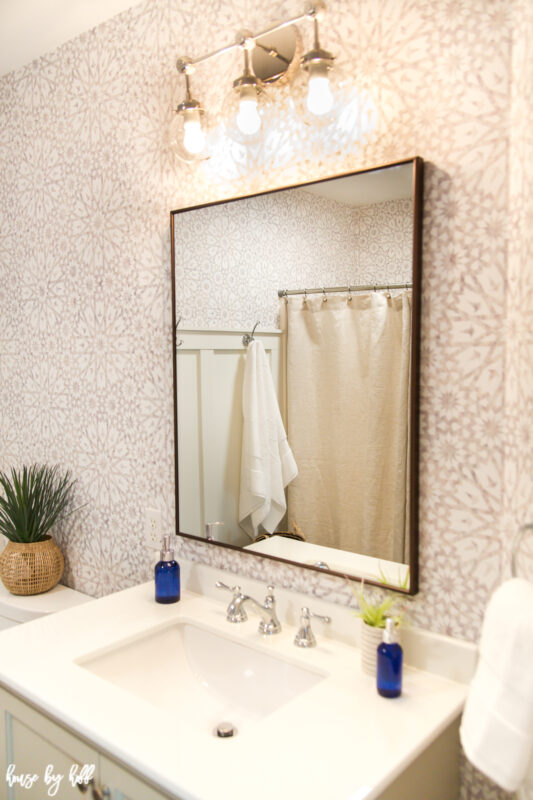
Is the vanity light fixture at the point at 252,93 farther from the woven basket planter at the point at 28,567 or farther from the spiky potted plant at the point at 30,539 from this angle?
the woven basket planter at the point at 28,567


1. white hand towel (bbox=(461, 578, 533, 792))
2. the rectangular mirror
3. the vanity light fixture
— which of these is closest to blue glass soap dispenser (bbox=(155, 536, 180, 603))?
the rectangular mirror

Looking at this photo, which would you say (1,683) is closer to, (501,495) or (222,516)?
(222,516)

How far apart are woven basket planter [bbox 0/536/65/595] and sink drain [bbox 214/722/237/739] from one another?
0.96 m

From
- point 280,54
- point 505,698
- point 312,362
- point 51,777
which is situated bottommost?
point 51,777

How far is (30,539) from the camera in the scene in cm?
202

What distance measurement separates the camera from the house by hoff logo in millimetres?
1119

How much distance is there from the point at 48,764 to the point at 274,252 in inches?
46.1

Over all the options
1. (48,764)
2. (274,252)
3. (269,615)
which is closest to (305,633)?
(269,615)

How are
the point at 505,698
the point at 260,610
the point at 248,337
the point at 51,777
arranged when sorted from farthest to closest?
the point at 248,337, the point at 260,610, the point at 51,777, the point at 505,698

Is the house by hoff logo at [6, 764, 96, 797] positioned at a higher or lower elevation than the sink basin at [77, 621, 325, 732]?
lower

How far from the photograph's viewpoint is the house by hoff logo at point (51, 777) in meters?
1.12

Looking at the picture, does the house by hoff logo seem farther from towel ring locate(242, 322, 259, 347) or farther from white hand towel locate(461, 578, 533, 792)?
towel ring locate(242, 322, 259, 347)

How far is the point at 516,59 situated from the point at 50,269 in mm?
1595

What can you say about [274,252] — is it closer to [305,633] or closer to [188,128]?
[188,128]
